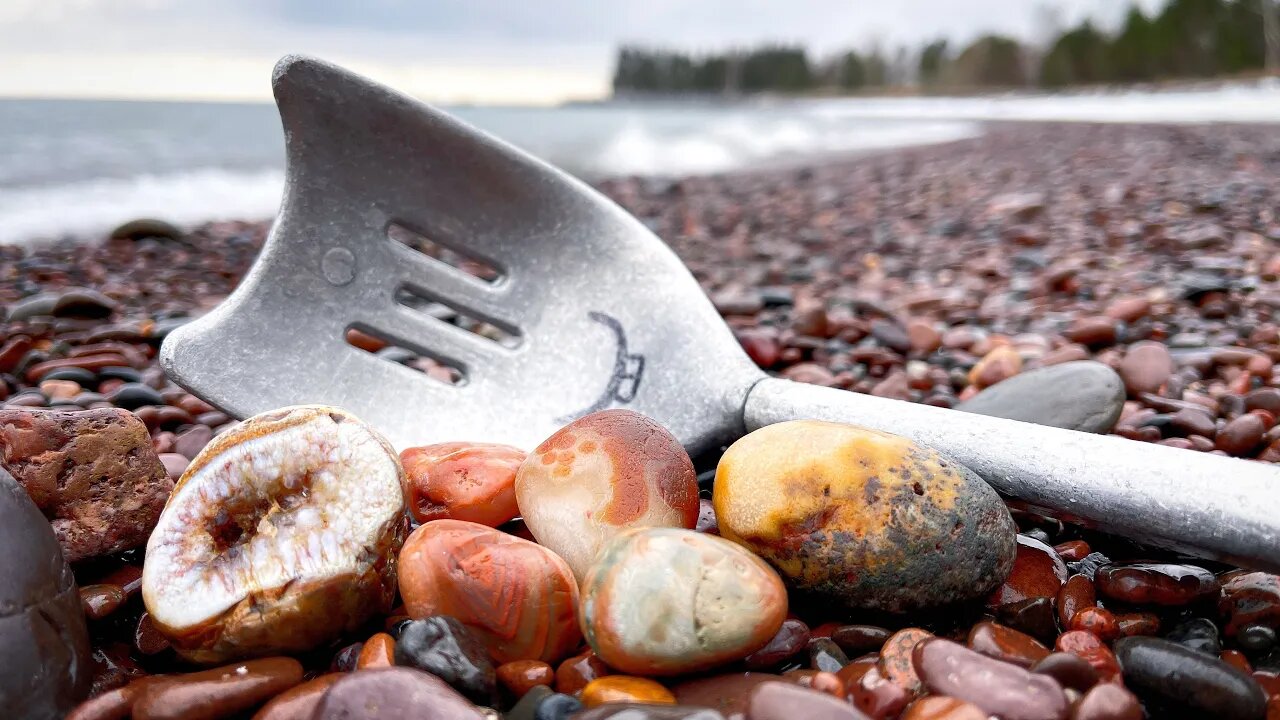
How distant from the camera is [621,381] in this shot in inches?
75.1

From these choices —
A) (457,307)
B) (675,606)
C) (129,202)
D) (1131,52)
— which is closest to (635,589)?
(675,606)

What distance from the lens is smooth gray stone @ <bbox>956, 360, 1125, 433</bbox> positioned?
1.86m

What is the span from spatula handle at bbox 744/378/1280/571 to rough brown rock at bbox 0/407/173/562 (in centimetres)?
119

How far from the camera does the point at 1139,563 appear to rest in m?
1.32

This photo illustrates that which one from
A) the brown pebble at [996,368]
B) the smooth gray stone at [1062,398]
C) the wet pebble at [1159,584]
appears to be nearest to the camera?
the wet pebble at [1159,584]

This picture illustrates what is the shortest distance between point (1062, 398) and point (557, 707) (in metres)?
1.42

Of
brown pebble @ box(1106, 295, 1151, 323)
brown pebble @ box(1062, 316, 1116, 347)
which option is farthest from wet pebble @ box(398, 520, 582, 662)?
brown pebble @ box(1106, 295, 1151, 323)

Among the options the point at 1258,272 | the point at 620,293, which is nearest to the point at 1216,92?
the point at 1258,272

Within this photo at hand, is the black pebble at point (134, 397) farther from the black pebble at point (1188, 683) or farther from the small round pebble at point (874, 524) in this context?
the black pebble at point (1188, 683)

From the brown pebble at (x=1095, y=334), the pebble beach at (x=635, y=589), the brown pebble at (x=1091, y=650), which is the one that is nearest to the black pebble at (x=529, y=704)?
the pebble beach at (x=635, y=589)

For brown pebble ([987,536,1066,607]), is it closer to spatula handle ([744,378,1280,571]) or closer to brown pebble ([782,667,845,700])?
spatula handle ([744,378,1280,571])

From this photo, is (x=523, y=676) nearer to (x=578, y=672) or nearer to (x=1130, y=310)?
(x=578, y=672)

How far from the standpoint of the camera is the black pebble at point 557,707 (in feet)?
3.27

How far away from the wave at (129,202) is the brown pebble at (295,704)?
661cm
